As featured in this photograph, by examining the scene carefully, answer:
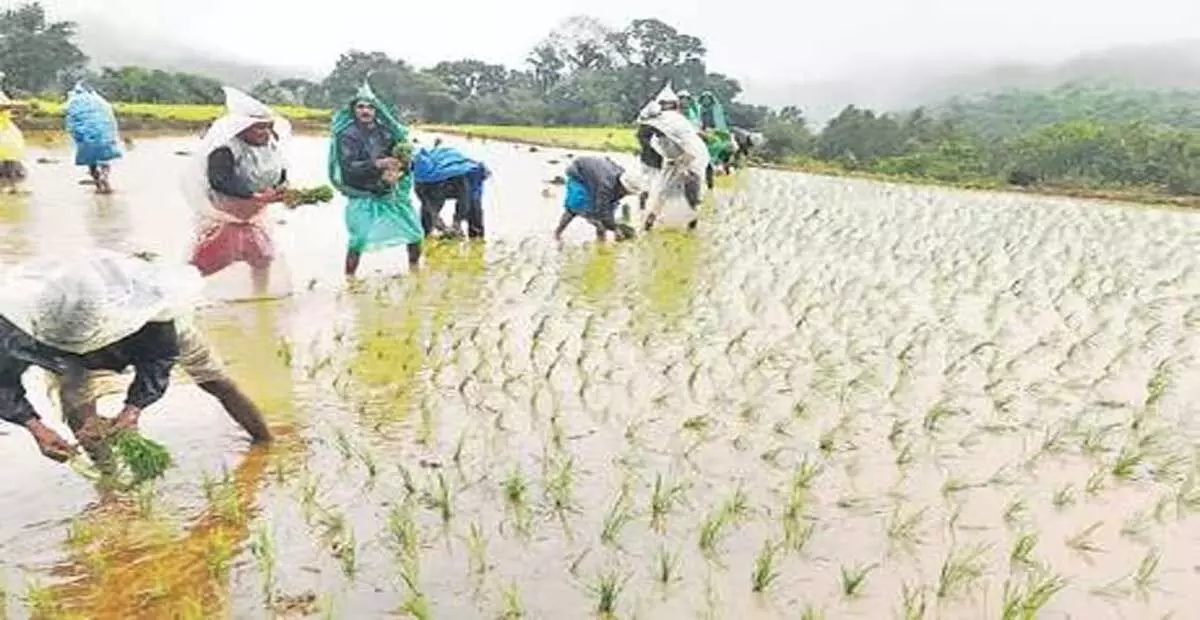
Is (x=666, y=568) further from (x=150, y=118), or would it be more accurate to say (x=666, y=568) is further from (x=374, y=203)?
(x=150, y=118)

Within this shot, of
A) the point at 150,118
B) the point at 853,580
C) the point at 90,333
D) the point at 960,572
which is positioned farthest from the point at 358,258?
the point at 150,118

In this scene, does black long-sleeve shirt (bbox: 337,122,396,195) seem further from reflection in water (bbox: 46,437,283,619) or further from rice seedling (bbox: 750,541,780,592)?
rice seedling (bbox: 750,541,780,592)

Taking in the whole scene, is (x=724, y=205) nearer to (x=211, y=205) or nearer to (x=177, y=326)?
(x=211, y=205)

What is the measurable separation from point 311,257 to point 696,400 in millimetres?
4946

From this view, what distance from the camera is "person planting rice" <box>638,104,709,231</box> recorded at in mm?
10953

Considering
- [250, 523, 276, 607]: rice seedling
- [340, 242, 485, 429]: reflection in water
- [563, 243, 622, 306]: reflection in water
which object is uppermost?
[563, 243, 622, 306]: reflection in water

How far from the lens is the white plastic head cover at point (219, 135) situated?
684cm

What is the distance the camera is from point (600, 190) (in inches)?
409

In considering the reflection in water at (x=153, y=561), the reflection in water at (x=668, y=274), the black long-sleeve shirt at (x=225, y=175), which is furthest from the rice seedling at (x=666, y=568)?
the black long-sleeve shirt at (x=225, y=175)

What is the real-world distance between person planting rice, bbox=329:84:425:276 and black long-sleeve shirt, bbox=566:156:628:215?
234 cm

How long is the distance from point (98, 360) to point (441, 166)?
6.07m

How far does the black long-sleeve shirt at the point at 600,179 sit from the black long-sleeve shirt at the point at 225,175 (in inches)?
151

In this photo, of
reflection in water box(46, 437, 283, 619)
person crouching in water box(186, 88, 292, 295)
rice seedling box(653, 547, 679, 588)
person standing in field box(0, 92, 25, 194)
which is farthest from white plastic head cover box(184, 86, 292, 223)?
person standing in field box(0, 92, 25, 194)

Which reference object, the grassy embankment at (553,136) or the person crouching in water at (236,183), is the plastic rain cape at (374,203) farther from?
the grassy embankment at (553,136)
